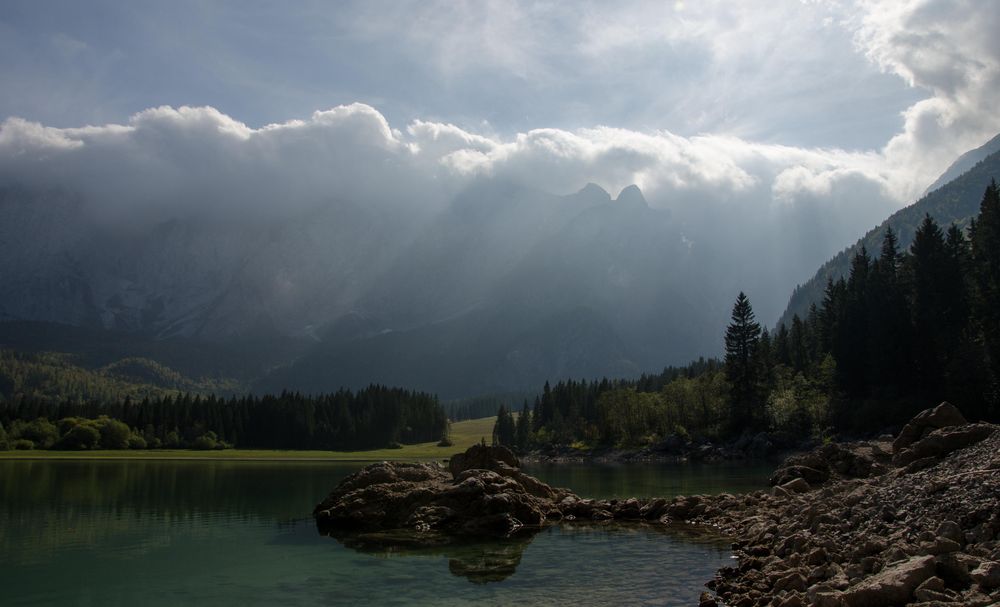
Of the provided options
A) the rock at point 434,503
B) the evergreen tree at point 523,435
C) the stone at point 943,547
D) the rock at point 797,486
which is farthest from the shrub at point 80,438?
the stone at point 943,547

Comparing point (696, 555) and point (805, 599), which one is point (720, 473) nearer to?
point (696, 555)

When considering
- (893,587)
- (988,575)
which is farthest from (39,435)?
(988,575)

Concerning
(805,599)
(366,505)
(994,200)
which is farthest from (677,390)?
(805,599)

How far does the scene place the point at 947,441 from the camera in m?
35.5

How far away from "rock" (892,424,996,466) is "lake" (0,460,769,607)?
36.7 ft

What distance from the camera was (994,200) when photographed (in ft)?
284

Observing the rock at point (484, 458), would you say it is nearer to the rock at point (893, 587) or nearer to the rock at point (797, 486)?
the rock at point (797, 486)

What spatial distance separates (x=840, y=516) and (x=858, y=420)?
259 ft

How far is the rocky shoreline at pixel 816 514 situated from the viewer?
19672 mm

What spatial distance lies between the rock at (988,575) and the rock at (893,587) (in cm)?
108

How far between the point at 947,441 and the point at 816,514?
9725 millimetres

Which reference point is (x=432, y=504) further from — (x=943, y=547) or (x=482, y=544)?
(x=943, y=547)

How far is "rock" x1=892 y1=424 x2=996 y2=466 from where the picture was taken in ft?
113

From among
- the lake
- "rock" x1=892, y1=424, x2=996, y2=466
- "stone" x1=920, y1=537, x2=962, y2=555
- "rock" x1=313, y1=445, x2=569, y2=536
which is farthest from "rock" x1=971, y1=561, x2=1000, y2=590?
"rock" x1=313, y1=445, x2=569, y2=536
